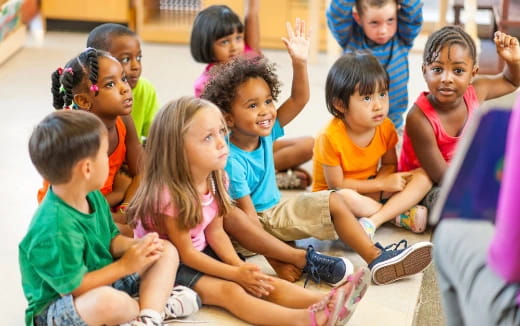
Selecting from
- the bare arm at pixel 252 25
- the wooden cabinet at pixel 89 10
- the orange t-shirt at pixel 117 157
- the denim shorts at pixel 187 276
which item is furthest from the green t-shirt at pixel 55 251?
the wooden cabinet at pixel 89 10

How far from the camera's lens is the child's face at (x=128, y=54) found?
2.49 meters

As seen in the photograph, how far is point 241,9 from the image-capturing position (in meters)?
4.25

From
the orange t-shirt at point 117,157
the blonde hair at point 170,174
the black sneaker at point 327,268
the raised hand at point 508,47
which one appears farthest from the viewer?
the raised hand at point 508,47

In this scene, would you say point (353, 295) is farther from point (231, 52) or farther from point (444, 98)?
point (231, 52)

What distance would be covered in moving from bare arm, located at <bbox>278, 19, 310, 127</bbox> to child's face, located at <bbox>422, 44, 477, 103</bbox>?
1.21ft

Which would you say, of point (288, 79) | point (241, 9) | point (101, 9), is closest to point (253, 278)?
point (288, 79)

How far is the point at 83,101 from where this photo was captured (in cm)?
222

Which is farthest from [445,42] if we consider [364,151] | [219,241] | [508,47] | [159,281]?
[159,281]

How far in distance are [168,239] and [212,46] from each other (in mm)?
939

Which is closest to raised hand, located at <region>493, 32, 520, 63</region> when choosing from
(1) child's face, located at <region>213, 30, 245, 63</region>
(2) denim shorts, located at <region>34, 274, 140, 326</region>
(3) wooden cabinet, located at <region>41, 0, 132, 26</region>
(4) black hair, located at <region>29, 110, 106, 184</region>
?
(1) child's face, located at <region>213, 30, 245, 63</region>

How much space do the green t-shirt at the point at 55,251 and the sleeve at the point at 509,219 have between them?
85 centimetres

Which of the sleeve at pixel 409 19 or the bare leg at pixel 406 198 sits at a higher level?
the sleeve at pixel 409 19

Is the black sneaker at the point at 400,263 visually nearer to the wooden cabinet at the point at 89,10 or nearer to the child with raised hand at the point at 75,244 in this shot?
the child with raised hand at the point at 75,244

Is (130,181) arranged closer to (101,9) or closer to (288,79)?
(288,79)
